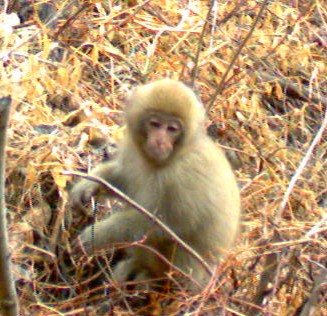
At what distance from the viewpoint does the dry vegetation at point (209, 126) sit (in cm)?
491

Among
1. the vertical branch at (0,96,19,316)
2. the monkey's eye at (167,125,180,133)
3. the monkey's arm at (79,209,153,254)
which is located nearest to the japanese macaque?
the monkey's arm at (79,209,153,254)

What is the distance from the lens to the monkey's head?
4746mm

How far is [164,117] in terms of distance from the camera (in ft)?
15.6

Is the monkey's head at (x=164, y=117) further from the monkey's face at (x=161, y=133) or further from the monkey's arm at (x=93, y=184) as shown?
the monkey's arm at (x=93, y=184)

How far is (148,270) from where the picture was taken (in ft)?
16.5

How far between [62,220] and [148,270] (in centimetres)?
50

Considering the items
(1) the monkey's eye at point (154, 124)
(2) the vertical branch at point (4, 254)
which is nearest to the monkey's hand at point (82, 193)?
(1) the monkey's eye at point (154, 124)

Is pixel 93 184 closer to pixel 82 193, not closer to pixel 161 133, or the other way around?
pixel 82 193

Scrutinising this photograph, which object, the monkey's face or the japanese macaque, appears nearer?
the monkey's face

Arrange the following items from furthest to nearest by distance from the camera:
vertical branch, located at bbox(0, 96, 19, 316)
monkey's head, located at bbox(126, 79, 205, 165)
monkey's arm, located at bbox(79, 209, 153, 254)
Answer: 1. monkey's arm, located at bbox(79, 209, 153, 254)
2. monkey's head, located at bbox(126, 79, 205, 165)
3. vertical branch, located at bbox(0, 96, 19, 316)

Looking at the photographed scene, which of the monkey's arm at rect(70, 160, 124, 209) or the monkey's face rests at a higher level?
the monkey's face

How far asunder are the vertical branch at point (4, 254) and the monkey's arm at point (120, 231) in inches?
59.2

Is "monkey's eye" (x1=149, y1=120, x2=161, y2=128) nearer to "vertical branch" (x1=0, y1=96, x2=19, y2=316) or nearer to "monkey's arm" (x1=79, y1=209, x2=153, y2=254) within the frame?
"monkey's arm" (x1=79, y1=209, x2=153, y2=254)

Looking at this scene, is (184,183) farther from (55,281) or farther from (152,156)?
(55,281)
